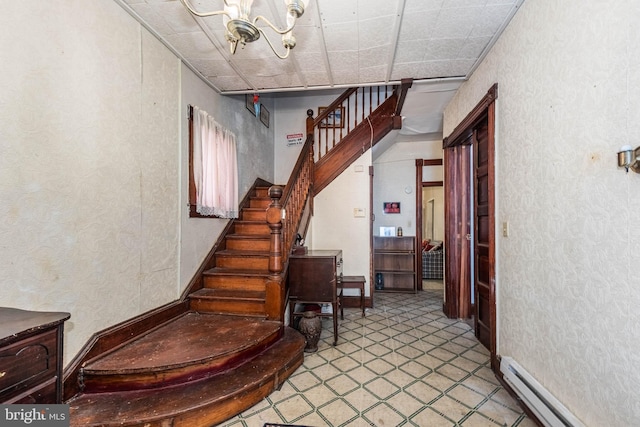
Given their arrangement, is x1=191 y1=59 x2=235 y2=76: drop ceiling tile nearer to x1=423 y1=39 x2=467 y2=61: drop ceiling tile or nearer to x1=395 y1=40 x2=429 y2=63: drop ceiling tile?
x1=395 y1=40 x2=429 y2=63: drop ceiling tile

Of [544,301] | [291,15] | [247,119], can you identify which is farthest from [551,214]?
[247,119]

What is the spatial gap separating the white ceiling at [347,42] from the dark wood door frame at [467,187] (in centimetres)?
46

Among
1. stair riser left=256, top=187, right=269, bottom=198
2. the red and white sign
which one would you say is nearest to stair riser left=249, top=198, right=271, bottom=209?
stair riser left=256, top=187, right=269, bottom=198

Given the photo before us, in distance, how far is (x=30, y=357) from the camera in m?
1.10

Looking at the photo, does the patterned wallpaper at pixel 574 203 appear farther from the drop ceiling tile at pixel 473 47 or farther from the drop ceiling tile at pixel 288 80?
the drop ceiling tile at pixel 288 80

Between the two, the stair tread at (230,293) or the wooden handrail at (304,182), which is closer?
the wooden handrail at (304,182)

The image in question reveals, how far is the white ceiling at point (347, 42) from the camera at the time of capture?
1938 millimetres

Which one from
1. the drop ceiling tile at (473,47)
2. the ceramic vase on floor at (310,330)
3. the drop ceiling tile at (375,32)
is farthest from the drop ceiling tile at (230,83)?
the ceramic vase on floor at (310,330)

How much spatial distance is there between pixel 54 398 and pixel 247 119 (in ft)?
12.0

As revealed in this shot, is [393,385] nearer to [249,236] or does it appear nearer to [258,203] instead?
[249,236]

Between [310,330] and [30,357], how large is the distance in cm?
201

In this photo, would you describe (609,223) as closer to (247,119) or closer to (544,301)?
(544,301)

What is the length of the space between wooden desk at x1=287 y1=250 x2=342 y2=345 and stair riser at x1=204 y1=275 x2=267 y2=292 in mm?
317

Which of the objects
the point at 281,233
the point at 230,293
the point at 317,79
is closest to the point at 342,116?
the point at 317,79
